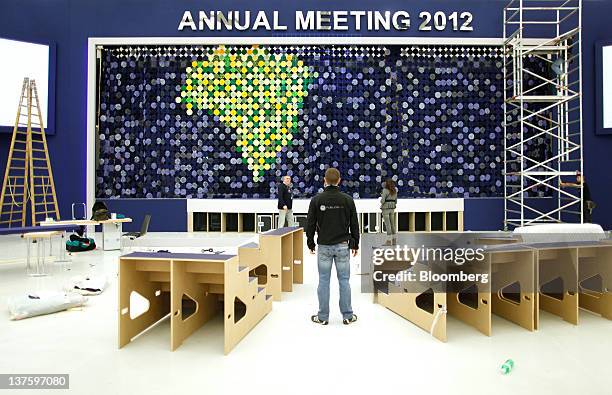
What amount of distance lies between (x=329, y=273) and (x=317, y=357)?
0.79 meters

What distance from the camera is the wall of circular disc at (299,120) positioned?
9188 mm

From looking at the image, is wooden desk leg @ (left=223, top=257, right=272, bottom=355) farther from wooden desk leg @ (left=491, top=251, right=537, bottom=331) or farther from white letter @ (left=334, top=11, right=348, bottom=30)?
white letter @ (left=334, top=11, right=348, bottom=30)

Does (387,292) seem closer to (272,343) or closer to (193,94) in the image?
(272,343)

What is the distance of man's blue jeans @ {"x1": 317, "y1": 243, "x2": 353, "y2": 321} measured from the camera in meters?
3.34

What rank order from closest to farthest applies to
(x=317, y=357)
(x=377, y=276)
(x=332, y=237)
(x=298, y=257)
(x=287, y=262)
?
(x=317, y=357)
(x=332, y=237)
(x=377, y=276)
(x=287, y=262)
(x=298, y=257)

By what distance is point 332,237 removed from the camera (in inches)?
130

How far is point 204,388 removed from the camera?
2.26 meters

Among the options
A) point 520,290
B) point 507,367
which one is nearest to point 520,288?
point 520,290

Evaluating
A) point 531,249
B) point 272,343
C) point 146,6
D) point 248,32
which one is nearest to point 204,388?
point 272,343

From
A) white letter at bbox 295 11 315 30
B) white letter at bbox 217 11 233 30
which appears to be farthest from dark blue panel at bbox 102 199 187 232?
white letter at bbox 295 11 315 30

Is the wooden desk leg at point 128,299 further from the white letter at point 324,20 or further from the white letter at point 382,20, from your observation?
the white letter at point 382,20

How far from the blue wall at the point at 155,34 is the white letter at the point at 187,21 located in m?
0.13

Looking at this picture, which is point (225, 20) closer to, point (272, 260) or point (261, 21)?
point (261, 21)

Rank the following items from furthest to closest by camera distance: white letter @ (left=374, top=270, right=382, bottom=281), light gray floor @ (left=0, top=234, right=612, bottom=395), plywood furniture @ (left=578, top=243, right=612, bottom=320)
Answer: white letter @ (left=374, top=270, right=382, bottom=281) → plywood furniture @ (left=578, top=243, right=612, bottom=320) → light gray floor @ (left=0, top=234, right=612, bottom=395)
